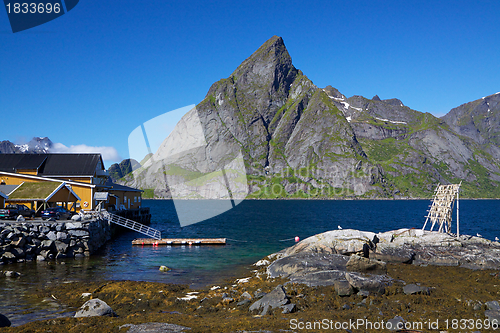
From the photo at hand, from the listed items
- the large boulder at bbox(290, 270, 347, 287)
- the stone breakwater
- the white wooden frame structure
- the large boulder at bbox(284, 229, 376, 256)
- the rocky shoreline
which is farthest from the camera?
the white wooden frame structure

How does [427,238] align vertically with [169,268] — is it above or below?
above

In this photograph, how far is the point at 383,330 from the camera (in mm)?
12328

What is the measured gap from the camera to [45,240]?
117 feet

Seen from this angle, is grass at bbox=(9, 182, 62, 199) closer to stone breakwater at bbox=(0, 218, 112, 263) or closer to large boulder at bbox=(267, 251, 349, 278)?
stone breakwater at bbox=(0, 218, 112, 263)

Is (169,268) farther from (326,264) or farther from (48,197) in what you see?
(48,197)

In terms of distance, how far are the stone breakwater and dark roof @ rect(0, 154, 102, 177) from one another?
22009 millimetres

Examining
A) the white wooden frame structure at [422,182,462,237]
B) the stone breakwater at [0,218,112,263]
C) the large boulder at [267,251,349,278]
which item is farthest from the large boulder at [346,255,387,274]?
the stone breakwater at [0,218,112,263]

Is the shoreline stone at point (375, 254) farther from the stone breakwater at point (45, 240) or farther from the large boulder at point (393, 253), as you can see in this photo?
the stone breakwater at point (45, 240)

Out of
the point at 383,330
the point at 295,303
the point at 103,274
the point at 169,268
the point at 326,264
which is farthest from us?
the point at 169,268

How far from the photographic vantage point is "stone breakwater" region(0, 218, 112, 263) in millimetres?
33688

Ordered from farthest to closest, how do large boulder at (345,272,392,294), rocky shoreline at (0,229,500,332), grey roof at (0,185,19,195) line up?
1. grey roof at (0,185,19,195)
2. large boulder at (345,272,392,294)
3. rocky shoreline at (0,229,500,332)

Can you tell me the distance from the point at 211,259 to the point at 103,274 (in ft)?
38.8

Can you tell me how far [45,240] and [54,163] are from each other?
1176 inches

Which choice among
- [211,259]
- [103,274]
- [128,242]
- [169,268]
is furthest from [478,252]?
[128,242]
